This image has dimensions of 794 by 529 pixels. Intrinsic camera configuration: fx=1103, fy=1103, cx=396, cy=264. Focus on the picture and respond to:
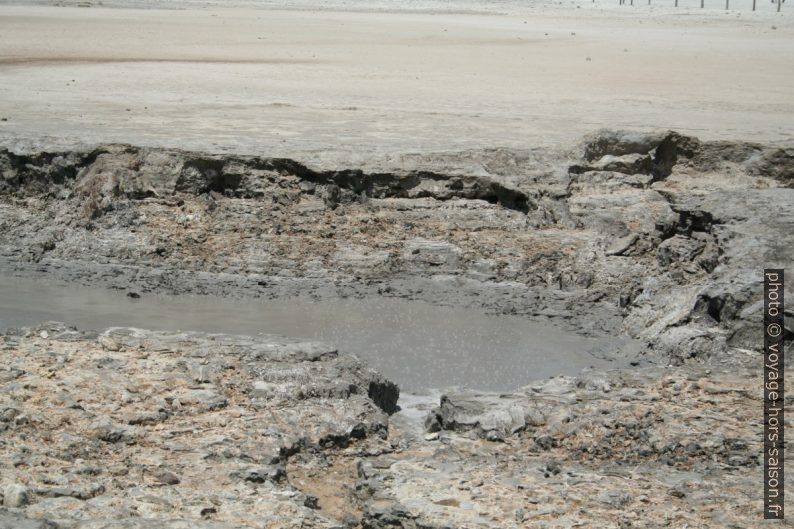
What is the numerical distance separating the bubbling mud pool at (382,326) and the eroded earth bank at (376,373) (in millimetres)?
209

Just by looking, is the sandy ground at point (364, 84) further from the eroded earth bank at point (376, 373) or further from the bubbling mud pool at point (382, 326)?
the bubbling mud pool at point (382, 326)

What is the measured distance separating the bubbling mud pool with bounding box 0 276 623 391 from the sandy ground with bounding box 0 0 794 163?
6.65 feet

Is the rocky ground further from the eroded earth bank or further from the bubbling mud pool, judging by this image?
the bubbling mud pool

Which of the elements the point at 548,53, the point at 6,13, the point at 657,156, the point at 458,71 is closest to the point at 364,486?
the point at 657,156

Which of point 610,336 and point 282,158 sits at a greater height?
point 282,158

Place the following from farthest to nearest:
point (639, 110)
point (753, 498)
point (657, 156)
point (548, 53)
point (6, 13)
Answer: point (6, 13) < point (548, 53) < point (639, 110) < point (657, 156) < point (753, 498)

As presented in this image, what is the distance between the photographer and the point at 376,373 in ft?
21.2

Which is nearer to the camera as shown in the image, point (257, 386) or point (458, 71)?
point (257, 386)

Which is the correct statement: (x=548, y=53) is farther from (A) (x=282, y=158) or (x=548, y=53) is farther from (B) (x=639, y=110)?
(A) (x=282, y=158)

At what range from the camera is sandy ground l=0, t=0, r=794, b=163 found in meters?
11.9

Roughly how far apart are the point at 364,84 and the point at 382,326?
29.7 ft

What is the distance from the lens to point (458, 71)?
753 inches

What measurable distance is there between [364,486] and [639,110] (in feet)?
34.8

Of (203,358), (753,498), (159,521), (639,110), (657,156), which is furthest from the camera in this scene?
(639,110)
